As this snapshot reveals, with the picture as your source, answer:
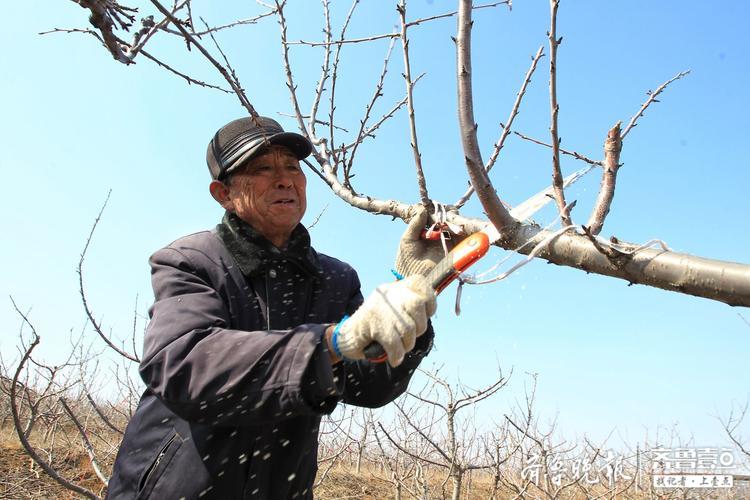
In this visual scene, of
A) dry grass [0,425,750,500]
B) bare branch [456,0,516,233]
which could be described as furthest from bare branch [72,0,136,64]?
dry grass [0,425,750,500]

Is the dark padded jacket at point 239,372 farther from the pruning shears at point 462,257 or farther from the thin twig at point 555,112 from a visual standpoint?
the thin twig at point 555,112

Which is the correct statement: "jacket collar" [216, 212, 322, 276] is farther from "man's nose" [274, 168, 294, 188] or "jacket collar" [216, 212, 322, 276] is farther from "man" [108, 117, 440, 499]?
"man's nose" [274, 168, 294, 188]

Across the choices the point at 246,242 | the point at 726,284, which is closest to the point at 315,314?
the point at 246,242

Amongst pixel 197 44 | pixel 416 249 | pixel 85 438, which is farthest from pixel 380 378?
pixel 85 438

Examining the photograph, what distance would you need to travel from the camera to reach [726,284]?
1005 millimetres

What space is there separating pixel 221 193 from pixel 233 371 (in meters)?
0.94

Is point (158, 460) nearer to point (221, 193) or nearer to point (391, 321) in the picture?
point (391, 321)

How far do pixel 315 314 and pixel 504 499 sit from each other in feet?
40.6

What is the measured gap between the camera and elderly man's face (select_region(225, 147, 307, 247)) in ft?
6.19

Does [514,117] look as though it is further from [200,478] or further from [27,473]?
[27,473]

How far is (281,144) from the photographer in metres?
2.00

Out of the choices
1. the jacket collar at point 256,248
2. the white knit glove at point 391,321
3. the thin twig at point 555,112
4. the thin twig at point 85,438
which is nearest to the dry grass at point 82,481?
the thin twig at point 85,438

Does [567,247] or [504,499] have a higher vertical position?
[504,499]

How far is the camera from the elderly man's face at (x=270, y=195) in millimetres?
1886
